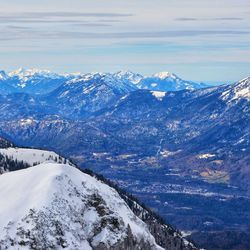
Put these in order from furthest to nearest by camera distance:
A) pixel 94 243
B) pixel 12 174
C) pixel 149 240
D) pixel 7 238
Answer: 1. pixel 12 174
2. pixel 149 240
3. pixel 94 243
4. pixel 7 238

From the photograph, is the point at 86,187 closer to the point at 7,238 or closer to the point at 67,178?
the point at 67,178

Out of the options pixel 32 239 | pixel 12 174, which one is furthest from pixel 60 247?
pixel 12 174

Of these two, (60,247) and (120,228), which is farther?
(120,228)

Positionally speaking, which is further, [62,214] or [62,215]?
[62,214]

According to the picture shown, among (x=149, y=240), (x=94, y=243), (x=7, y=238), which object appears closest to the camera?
(x=7, y=238)

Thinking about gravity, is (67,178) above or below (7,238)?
above
